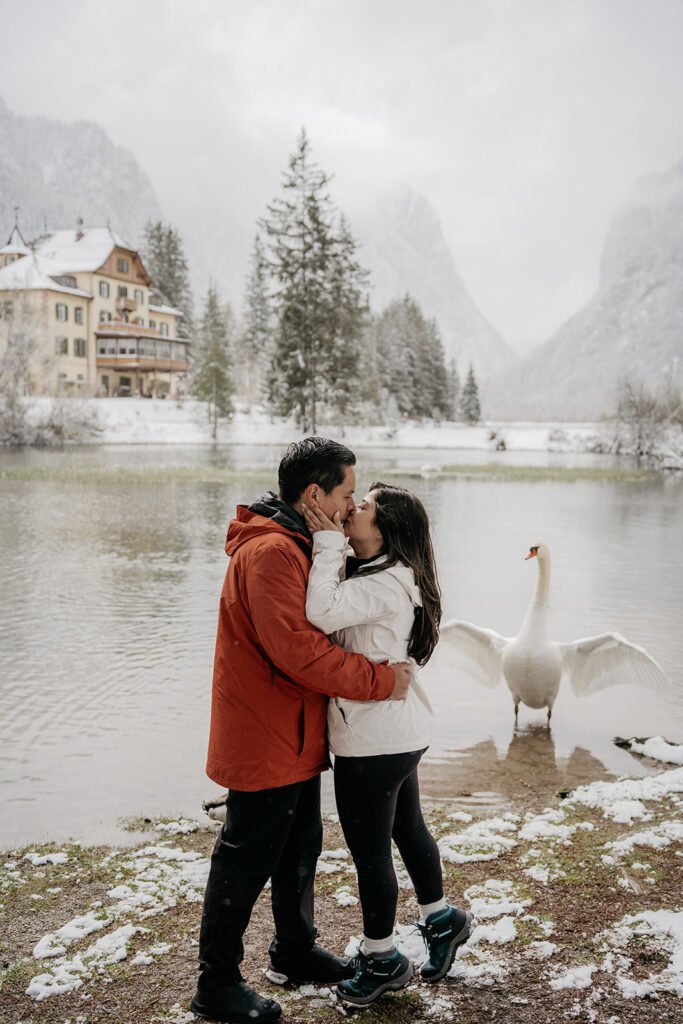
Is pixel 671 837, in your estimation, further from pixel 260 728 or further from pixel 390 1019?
pixel 260 728

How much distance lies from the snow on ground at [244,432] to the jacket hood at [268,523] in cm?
4480

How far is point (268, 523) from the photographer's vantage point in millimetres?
2934

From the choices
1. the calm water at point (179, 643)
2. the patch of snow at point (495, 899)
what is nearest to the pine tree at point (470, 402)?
the calm water at point (179, 643)

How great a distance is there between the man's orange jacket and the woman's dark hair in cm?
27

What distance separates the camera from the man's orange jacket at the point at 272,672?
2781 mm

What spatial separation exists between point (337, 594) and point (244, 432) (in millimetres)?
56048

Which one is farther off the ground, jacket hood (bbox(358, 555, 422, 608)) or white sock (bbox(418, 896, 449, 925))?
jacket hood (bbox(358, 555, 422, 608))

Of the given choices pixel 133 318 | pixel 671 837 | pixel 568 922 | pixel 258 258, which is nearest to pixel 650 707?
pixel 671 837

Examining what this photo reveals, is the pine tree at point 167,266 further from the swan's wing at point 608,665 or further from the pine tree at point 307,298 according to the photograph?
the swan's wing at point 608,665

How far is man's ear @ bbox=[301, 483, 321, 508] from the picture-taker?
2967mm

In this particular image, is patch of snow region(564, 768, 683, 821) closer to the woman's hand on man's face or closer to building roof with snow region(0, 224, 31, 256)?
the woman's hand on man's face

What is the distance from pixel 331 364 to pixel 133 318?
63.8ft

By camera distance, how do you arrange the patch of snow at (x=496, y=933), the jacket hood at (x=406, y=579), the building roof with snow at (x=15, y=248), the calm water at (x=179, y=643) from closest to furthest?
the jacket hood at (x=406, y=579) < the patch of snow at (x=496, y=933) < the calm water at (x=179, y=643) < the building roof with snow at (x=15, y=248)

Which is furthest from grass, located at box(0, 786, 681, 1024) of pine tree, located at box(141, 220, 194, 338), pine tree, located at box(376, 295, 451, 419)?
pine tree, located at box(141, 220, 194, 338)
